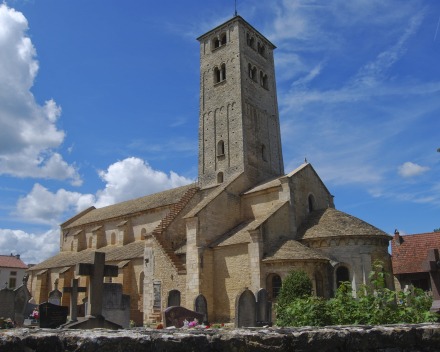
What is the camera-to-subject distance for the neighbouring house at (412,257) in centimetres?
2514

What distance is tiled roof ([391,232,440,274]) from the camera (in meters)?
25.6

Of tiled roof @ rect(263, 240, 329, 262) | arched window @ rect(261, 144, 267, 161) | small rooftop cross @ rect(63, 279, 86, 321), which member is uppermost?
arched window @ rect(261, 144, 267, 161)

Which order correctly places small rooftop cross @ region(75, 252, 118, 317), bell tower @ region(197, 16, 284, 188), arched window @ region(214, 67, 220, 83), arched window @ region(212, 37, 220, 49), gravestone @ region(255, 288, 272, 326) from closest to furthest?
small rooftop cross @ region(75, 252, 118, 317) < gravestone @ region(255, 288, 272, 326) < bell tower @ region(197, 16, 284, 188) < arched window @ region(214, 67, 220, 83) < arched window @ region(212, 37, 220, 49)

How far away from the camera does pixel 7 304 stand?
49.3ft

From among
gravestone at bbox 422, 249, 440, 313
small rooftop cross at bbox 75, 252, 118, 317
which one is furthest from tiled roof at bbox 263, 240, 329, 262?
small rooftop cross at bbox 75, 252, 118, 317

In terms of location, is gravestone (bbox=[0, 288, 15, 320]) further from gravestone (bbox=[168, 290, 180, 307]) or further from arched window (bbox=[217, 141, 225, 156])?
arched window (bbox=[217, 141, 225, 156])

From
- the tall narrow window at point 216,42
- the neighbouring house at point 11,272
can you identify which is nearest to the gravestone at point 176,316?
the tall narrow window at point 216,42

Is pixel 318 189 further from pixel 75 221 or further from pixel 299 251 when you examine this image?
pixel 75 221

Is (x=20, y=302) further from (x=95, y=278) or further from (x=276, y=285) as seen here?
(x=276, y=285)

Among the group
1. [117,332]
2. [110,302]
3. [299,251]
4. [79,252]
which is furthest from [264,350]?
[79,252]

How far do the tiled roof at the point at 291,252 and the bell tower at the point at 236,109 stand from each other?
27.3ft

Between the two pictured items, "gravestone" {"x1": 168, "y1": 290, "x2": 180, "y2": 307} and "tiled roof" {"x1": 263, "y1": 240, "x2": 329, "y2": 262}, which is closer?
"gravestone" {"x1": 168, "y1": 290, "x2": 180, "y2": 307}

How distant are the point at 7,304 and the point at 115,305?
575 centimetres

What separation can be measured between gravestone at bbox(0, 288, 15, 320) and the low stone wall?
14.2 metres
